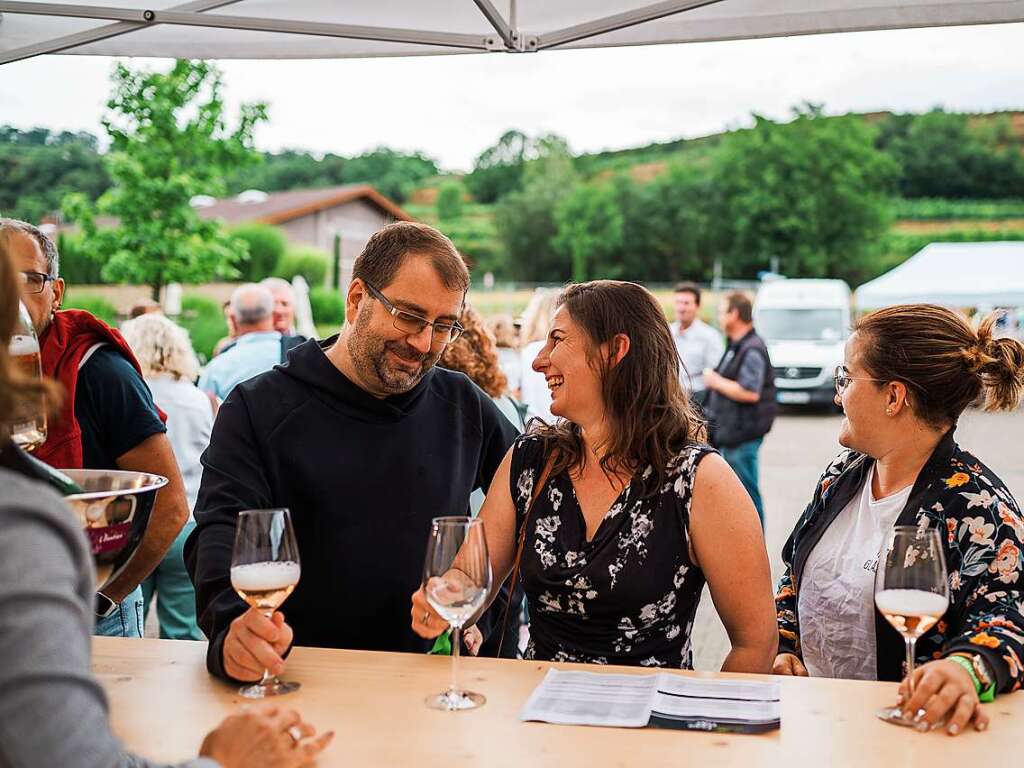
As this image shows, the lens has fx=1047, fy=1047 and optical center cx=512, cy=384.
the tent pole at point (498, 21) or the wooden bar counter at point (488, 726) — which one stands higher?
the tent pole at point (498, 21)

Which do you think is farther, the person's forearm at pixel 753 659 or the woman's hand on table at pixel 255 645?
the person's forearm at pixel 753 659

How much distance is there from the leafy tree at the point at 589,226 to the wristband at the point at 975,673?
172 feet

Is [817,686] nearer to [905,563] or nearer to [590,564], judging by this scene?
[905,563]

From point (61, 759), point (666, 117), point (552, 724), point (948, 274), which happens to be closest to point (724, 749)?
point (552, 724)

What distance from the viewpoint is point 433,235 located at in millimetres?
2535

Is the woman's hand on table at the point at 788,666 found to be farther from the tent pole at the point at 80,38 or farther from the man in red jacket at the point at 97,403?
the tent pole at the point at 80,38

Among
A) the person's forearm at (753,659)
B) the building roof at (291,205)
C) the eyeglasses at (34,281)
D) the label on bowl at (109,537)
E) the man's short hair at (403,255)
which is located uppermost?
the building roof at (291,205)

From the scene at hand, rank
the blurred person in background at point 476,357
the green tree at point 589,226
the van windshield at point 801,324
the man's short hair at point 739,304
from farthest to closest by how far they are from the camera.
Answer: the green tree at point 589,226
the van windshield at point 801,324
the man's short hair at point 739,304
the blurred person in background at point 476,357

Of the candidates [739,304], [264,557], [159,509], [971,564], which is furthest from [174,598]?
[739,304]

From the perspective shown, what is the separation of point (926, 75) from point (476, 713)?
66.5 metres

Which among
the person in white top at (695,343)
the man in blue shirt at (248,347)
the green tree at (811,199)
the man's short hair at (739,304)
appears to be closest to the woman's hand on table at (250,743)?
the man in blue shirt at (248,347)

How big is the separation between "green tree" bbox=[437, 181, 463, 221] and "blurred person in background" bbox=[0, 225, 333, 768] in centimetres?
5651

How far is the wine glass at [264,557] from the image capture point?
1.75 meters

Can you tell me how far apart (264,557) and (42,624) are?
0.77 metres
